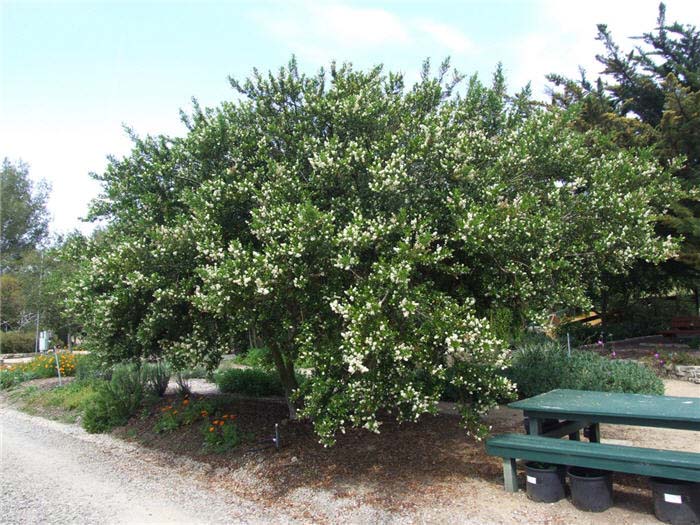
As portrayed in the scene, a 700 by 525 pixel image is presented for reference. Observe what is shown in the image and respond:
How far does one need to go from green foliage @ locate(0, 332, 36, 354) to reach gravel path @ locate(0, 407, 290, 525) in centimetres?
2747

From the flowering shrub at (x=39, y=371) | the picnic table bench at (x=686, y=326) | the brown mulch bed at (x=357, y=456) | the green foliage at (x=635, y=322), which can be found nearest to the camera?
the brown mulch bed at (x=357, y=456)

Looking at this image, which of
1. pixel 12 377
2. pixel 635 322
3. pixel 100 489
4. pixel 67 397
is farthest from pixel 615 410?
pixel 635 322

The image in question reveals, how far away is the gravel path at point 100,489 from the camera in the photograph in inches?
213

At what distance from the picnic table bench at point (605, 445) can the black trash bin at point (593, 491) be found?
221 millimetres

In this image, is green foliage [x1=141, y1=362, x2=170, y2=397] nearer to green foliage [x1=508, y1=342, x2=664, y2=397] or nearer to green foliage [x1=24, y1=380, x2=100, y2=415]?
green foliage [x1=24, y1=380, x2=100, y2=415]

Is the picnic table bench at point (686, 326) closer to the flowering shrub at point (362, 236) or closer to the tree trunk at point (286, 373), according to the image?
the flowering shrub at point (362, 236)

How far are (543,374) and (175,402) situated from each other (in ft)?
24.4

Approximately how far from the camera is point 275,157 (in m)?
6.58

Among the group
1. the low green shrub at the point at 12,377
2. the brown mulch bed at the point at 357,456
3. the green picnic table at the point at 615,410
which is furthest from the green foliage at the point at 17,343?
the green picnic table at the point at 615,410

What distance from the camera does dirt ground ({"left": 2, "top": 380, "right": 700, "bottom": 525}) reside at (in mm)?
4930

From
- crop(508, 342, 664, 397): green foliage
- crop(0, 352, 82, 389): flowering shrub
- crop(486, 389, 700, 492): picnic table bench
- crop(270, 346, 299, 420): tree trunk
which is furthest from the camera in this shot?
crop(0, 352, 82, 389): flowering shrub

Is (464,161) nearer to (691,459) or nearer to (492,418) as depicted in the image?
(691,459)

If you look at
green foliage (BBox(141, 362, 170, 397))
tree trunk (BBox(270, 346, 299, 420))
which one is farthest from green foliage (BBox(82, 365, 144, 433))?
tree trunk (BBox(270, 346, 299, 420))

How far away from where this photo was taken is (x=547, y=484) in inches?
194
